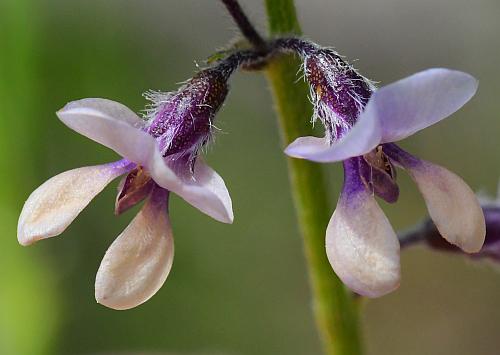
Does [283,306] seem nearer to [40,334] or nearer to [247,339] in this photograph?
[247,339]

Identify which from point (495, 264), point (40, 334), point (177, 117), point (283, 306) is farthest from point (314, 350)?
point (177, 117)

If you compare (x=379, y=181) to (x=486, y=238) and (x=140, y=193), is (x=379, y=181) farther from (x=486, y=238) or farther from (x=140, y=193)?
(x=486, y=238)

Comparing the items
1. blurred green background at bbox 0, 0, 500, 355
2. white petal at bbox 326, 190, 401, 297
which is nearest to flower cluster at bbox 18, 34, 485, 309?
white petal at bbox 326, 190, 401, 297

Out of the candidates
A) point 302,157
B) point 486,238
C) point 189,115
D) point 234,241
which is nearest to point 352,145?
point 302,157

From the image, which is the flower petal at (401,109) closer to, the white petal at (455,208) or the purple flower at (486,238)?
the white petal at (455,208)

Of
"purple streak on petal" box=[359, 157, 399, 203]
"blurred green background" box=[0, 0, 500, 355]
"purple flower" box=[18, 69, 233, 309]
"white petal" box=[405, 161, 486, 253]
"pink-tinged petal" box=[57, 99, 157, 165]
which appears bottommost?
"blurred green background" box=[0, 0, 500, 355]

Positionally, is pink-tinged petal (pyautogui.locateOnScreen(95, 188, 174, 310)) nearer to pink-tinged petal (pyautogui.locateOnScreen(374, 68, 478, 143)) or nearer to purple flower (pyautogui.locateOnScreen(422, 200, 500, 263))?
pink-tinged petal (pyautogui.locateOnScreen(374, 68, 478, 143))

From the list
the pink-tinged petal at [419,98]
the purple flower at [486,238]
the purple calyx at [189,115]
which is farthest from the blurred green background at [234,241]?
the pink-tinged petal at [419,98]
